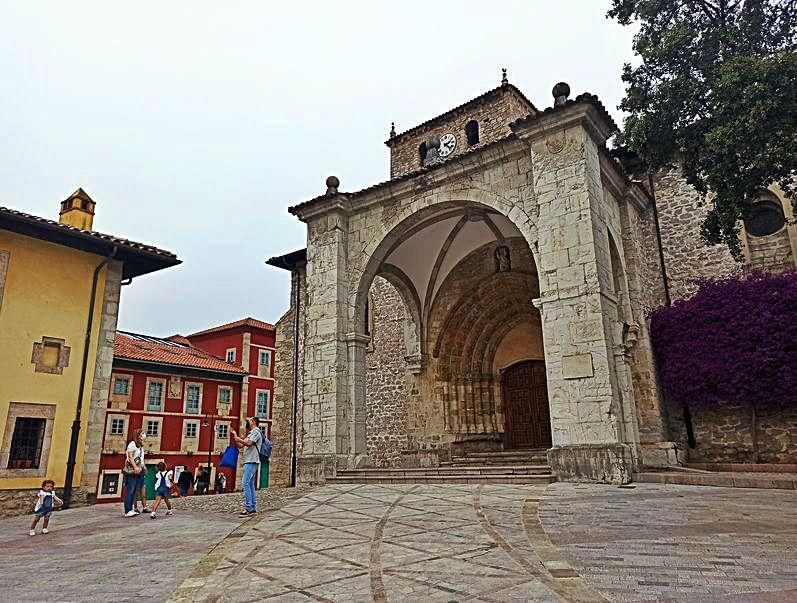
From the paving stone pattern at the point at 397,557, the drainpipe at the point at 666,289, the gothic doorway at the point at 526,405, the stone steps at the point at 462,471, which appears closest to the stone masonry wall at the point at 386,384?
the gothic doorway at the point at 526,405

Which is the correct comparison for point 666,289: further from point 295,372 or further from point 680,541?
point 295,372

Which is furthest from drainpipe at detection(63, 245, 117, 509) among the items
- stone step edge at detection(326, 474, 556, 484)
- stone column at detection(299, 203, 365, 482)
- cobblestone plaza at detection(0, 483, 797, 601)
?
stone step edge at detection(326, 474, 556, 484)

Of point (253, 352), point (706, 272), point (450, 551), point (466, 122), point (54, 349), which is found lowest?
point (450, 551)

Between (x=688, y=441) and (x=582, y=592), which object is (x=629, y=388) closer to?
(x=688, y=441)

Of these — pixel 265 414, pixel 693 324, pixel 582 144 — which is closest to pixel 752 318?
pixel 693 324

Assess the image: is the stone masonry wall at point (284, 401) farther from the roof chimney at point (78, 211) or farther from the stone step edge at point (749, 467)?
the stone step edge at point (749, 467)

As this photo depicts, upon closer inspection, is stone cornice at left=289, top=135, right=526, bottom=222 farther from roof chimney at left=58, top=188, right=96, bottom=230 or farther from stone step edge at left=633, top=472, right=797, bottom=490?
stone step edge at left=633, top=472, right=797, bottom=490

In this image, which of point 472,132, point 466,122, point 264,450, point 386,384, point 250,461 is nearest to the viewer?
point 250,461

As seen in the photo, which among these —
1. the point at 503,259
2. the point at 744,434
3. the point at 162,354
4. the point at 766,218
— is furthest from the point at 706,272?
the point at 162,354

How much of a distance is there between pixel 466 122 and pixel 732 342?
1229cm

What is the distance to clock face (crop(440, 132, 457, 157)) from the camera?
64.5 ft

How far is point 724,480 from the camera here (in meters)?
7.32

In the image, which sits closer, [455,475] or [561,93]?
[455,475]

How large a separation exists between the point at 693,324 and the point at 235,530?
952 centimetres
